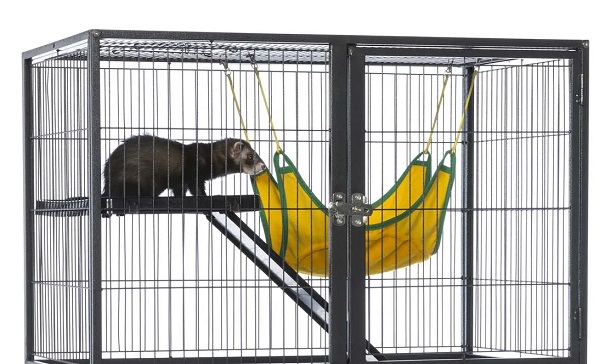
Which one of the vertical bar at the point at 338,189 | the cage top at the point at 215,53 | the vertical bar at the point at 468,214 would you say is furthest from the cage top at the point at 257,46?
the vertical bar at the point at 468,214

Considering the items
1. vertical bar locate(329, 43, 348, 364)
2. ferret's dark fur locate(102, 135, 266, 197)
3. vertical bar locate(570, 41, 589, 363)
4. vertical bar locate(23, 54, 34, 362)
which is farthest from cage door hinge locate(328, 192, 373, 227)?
vertical bar locate(23, 54, 34, 362)

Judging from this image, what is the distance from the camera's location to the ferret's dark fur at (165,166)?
5.12 m

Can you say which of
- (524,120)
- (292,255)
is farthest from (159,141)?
(524,120)

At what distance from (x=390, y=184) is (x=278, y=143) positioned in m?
0.56

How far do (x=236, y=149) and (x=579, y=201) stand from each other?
5.05 ft

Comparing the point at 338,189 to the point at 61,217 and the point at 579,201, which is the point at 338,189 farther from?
the point at 61,217

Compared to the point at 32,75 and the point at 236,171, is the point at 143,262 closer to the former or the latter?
the point at 236,171

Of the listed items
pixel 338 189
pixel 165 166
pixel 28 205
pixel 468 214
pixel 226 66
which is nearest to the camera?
pixel 338 189

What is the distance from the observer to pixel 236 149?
18.2 feet

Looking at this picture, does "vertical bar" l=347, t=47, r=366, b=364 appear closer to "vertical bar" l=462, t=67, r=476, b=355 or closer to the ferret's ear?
the ferret's ear

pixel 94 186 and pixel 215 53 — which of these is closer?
pixel 94 186

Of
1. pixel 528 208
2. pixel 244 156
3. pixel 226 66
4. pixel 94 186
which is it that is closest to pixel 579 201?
pixel 528 208

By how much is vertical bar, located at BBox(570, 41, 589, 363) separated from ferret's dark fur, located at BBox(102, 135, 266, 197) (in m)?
1.36

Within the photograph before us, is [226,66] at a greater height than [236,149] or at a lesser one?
greater
